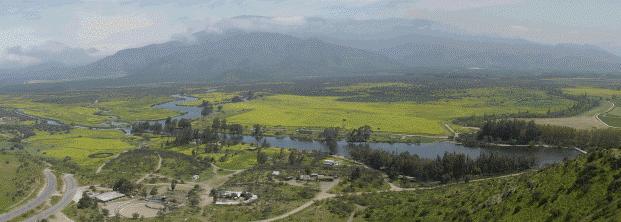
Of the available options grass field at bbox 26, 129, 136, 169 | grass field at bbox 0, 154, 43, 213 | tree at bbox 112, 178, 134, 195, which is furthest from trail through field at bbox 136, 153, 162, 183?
grass field at bbox 0, 154, 43, 213

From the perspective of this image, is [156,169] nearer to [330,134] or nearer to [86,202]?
[86,202]

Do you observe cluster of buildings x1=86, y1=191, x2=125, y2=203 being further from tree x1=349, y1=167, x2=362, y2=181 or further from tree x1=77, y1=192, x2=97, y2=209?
tree x1=349, y1=167, x2=362, y2=181

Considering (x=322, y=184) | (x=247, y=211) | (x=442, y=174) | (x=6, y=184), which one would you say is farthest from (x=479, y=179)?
(x=6, y=184)

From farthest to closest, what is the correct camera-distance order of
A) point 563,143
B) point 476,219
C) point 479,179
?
1. point 563,143
2. point 479,179
3. point 476,219

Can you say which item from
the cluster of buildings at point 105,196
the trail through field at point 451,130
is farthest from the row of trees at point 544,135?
the cluster of buildings at point 105,196

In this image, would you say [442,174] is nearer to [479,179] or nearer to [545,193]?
[479,179]

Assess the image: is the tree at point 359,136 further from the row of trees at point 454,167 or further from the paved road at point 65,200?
the paved road at point 65,200

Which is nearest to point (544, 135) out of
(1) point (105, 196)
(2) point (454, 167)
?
(2) point (454, 167)
